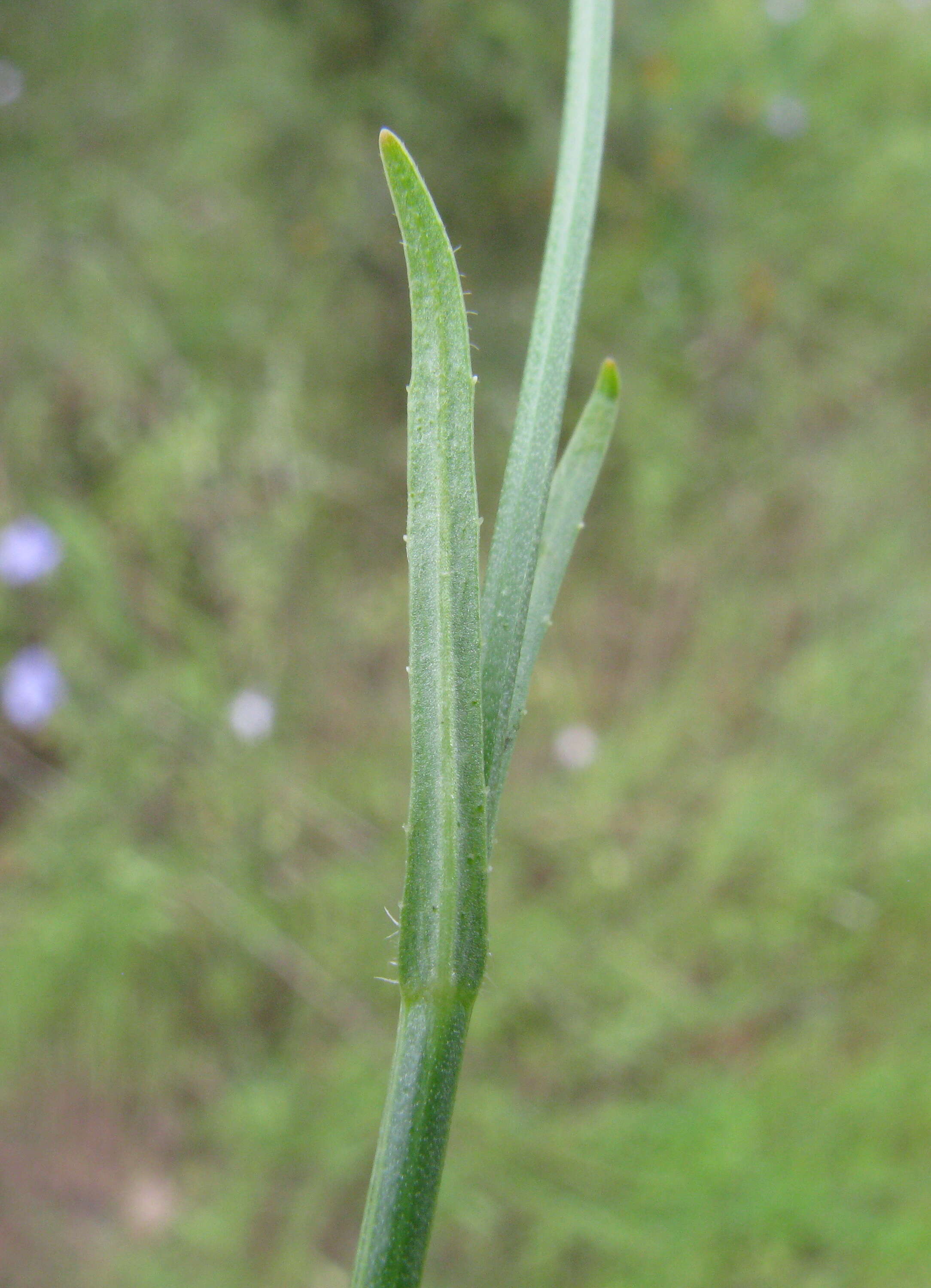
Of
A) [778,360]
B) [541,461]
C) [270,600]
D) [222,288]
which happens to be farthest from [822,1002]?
[222,288]

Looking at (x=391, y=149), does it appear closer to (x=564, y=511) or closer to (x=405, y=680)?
(x=564, y=511)

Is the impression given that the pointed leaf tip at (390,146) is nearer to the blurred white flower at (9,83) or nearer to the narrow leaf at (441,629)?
the narrow leaf at (441,629)

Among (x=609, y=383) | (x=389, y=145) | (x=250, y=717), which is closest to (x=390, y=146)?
(x=389, y=145)

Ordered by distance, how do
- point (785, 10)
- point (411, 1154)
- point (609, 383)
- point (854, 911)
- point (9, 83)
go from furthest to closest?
point (785, 10)
point (9, 83)
point (854, 911)
point (609, 383)
point (411, 1154)

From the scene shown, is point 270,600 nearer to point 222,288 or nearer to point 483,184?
point 222,288

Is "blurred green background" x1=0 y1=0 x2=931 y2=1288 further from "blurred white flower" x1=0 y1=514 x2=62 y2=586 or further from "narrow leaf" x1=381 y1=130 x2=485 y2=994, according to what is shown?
"narrow leaf" x1=381 y1=130 x2=485 y2=994

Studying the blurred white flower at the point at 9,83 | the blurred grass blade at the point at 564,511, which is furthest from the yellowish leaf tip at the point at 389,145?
the blurred white flower at the point at 9,83
